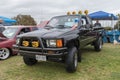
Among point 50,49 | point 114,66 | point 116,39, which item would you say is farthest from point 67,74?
point 116,39

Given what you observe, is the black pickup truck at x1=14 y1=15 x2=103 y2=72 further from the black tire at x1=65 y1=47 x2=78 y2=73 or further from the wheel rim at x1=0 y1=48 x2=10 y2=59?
the wheel rim at x1=0 y1=48 x2=10 y2=59

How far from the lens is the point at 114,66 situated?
20.9 ft

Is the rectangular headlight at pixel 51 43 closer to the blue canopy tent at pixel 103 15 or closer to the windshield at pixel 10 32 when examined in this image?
the windshield at pixel 10 32

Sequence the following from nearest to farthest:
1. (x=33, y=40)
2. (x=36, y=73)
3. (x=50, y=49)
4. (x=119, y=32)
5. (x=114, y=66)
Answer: (x=50, y=49) → (x=33, y=40) → (x=36, y=73) → (x=114, y=66) → (x=119, y=32)

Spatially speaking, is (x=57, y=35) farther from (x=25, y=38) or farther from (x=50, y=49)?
(x=25, y=38)

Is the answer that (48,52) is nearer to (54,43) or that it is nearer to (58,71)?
(54,43)

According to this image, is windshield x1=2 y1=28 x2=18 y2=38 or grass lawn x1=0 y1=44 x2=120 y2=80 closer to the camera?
grass lawn x1=0 y1=44 x2=120 y2=80

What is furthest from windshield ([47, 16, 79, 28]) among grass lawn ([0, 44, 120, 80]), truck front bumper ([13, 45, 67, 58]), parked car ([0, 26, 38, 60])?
parked car ([0, 26, 38, 60])

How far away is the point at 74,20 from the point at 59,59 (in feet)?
6.56

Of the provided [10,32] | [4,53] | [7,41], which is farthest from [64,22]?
[10,32]

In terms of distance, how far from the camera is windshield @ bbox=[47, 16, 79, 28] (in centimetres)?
645

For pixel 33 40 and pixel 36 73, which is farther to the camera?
pixel 36 73

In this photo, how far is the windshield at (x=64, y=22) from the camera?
21.2 feet

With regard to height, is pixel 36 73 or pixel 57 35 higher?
pixel 57 35
